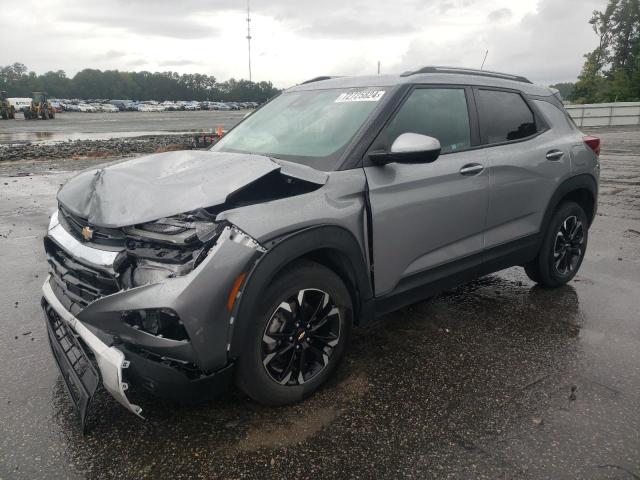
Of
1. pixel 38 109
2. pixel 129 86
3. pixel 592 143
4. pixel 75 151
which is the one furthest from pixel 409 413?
pixel 129 86

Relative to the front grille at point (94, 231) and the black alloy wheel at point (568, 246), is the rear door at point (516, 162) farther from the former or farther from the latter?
the front grille at point (94, 231)

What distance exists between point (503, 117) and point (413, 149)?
1446 millimetres

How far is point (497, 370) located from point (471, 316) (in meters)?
0.85

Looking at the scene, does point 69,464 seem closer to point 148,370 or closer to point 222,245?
point 148,370

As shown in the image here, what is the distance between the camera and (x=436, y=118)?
3.39 meters

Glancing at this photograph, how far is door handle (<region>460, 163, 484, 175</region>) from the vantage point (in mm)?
3393

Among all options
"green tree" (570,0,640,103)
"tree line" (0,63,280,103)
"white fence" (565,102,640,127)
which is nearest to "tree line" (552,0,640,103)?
"green tree" (570,0,640,103)

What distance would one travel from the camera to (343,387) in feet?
9.68

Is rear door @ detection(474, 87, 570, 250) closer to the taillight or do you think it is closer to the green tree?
the taillight

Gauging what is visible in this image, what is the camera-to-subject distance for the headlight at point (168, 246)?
2297 mm

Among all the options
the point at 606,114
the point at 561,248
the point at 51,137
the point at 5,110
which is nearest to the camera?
the point at 561,248

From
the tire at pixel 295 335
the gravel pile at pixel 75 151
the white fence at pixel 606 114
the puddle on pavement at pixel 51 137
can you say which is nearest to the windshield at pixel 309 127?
the tire at pixel 295 335

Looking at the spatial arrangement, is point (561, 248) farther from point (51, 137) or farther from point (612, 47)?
point (612, 47)

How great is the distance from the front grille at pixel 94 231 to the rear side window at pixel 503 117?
254 cm
